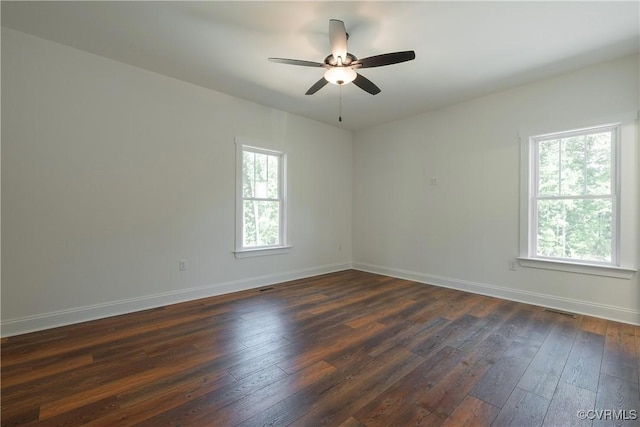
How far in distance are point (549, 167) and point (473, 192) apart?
0.91 m

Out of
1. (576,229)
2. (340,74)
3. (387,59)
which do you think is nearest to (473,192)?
(576,229)

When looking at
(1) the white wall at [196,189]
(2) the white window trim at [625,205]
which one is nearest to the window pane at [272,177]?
(1) the white wall at [196,189]

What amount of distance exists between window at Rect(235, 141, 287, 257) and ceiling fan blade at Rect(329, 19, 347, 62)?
2256mm

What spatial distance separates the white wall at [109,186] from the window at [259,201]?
0.49 feet

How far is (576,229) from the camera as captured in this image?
3.35 metres

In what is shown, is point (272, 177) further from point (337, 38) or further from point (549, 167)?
point (549, 167)

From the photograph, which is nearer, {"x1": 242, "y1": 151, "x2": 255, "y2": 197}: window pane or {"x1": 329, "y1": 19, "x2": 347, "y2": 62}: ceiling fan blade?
{"x1": 329, "y1": 19, "x2": 347, "y2": 62}: ceiling fan blade

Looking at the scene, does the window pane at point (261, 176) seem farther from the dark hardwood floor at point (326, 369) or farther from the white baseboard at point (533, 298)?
the white baseboard at point (533, 298)

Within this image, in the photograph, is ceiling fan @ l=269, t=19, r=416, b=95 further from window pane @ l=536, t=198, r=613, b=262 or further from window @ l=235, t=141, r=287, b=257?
window pane @ l=536, t=198, r=613, b=262

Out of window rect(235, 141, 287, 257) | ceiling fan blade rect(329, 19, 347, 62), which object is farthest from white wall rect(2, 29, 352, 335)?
ceiling fan blade rect(329, 19, 347, 62)

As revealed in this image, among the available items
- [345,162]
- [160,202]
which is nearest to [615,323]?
[345,162]

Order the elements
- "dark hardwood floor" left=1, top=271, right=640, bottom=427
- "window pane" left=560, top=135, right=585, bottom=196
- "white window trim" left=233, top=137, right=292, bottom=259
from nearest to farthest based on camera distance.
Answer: "dark hardwood floor" left=1, top=271, right=640, bottom=427
"window pane" left=560, top=135, right=585, bottom=196
"white window trim" left=233, top=137, right=292, bottom=259

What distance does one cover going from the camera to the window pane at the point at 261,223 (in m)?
4.35

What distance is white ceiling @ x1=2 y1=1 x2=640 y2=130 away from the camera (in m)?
2.30
